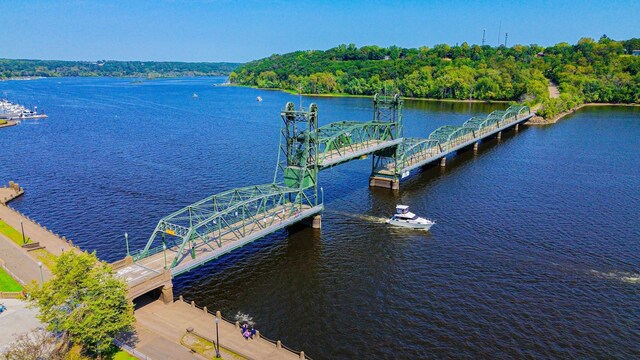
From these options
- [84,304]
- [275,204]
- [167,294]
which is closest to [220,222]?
[167,294]

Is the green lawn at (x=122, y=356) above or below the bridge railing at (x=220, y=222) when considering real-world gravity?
below

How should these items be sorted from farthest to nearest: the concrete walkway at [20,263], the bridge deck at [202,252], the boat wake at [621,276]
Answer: the boat wake at [621,276] < the concrete walkway at [20,263] < the bridge deck at [202,252]

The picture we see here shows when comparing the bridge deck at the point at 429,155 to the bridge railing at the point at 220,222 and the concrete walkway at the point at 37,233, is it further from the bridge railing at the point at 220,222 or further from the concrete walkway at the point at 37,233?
the concrete walkway at the point at 37,233

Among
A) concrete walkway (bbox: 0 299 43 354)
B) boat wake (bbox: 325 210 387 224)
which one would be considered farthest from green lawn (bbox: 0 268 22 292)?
boat wake (bbox: 325 210 387 224)

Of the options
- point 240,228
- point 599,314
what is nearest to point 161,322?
point 240,228

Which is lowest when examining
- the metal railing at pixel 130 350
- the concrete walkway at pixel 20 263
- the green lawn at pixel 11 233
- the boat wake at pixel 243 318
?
the boat wake at pixel 243 318

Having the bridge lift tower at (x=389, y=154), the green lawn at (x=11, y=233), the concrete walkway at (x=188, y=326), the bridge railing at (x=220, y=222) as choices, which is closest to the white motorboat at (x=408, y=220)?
the bridge railing at (x=220, y=222)
